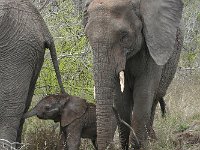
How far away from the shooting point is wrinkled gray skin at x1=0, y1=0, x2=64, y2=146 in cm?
548

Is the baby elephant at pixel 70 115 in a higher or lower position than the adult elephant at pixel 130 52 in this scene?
lower

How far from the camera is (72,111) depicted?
235 inches

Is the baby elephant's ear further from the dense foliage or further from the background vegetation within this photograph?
the dense foliage

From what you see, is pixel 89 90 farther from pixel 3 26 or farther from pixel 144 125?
pixel 3 26

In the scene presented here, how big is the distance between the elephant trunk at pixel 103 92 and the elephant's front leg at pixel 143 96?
1.90 feet

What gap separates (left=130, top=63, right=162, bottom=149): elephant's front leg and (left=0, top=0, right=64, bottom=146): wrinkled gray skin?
103 centimetres

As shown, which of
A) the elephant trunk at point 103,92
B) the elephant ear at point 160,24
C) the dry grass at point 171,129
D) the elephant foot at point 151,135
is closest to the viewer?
the elephant trunk at point 103,92

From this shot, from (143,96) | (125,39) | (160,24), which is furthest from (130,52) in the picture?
(143,96)

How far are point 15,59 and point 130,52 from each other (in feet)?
3.38

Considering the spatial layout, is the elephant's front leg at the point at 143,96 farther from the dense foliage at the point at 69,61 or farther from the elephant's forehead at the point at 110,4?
the dense foliage at the point at 69,61

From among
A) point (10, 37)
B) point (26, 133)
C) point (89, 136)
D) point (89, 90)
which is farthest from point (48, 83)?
point (10, 37)

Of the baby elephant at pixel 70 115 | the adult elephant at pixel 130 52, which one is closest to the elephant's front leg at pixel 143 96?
the adult elephant at pixel 130 52

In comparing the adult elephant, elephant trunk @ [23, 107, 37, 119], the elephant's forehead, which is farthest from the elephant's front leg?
elephant trunk @ [23, 107, 37, 119]

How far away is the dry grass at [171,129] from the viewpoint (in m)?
6.20
